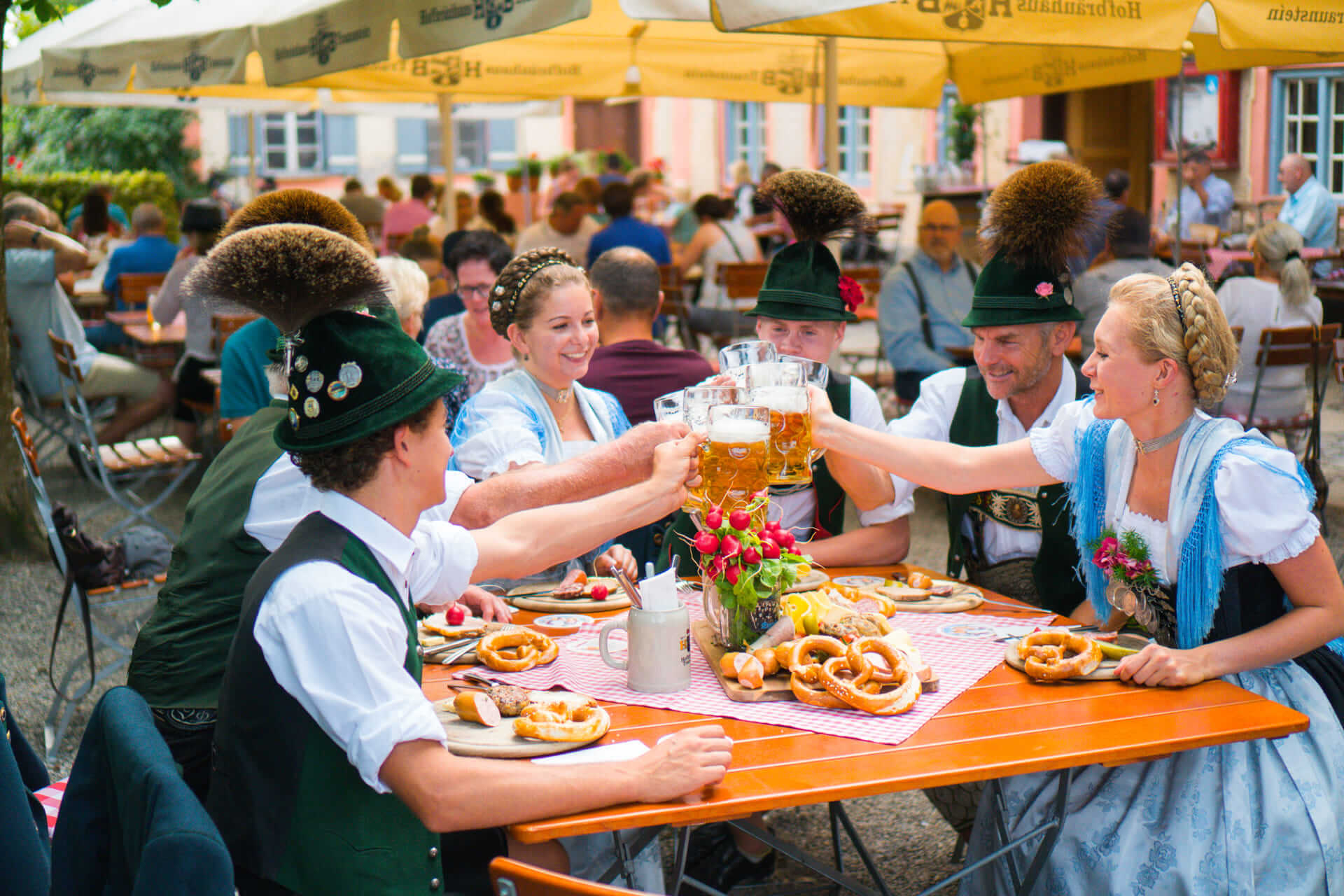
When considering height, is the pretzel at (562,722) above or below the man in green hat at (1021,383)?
below

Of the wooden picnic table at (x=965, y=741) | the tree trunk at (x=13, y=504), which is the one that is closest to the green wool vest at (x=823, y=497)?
the wooden picnic table at (x=965, y=741)

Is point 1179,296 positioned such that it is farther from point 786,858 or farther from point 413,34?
point 413,34

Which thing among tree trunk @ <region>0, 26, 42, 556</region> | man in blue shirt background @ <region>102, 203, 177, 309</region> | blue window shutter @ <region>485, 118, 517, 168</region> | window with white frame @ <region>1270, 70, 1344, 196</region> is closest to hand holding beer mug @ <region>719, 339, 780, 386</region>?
tree trunk @ <region>0, 26, 42, 556</region>

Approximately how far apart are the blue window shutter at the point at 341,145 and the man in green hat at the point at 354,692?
2936 centimetres

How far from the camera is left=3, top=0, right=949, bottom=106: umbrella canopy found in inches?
264

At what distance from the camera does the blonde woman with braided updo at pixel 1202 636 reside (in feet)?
7.91

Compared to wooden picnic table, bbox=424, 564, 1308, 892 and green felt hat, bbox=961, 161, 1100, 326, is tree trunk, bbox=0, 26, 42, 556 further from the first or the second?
green felt hat, bbox=961, 161, 1100, 326

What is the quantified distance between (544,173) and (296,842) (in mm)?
26771

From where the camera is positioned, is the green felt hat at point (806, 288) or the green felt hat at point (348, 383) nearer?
the green felt hat at point (348, 383)

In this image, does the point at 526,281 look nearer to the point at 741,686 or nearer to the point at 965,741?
the point at 741,686

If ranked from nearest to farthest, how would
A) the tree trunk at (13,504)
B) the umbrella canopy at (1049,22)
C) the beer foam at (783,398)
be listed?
1. the beer foam at (783,398)
2. the umbrella canopy at (1049,22)
3. the tree trunk at (13,504)

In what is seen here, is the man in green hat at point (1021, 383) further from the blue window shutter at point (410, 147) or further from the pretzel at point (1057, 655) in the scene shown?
the blue window shutter at point (410, 147)

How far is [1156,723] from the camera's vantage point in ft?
7.16

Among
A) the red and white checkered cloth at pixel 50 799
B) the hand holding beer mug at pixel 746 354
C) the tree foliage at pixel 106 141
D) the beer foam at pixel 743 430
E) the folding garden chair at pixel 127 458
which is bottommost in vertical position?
the red and white checkered cloth at pixel 50 799
